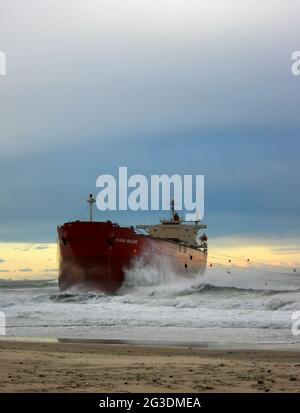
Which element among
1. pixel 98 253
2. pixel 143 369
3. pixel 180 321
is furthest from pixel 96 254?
pixel 143 369

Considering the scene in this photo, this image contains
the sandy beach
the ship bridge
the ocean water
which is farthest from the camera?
the ship bridge

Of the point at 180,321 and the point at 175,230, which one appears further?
the point at 175,230

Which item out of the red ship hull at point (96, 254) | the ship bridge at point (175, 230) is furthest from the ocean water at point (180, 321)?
the ship bridge at point (175, 230)

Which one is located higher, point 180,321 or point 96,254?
point 96,254

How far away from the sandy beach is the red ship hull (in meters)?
24.5

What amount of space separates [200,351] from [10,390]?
560cm

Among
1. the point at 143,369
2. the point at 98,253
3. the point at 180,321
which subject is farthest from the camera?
the point at 98,253

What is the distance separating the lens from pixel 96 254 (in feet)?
124

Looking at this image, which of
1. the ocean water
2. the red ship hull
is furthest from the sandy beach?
the red ship hull

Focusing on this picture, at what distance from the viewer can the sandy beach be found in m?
7.78

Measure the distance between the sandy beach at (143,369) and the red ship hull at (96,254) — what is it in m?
24.5

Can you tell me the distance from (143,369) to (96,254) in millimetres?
28420

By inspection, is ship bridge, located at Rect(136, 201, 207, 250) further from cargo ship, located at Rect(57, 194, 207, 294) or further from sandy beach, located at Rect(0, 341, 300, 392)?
sandy beach, located at Rect(0, 341, 300, 392)

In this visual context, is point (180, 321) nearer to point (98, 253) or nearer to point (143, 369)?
point (143, 369)
